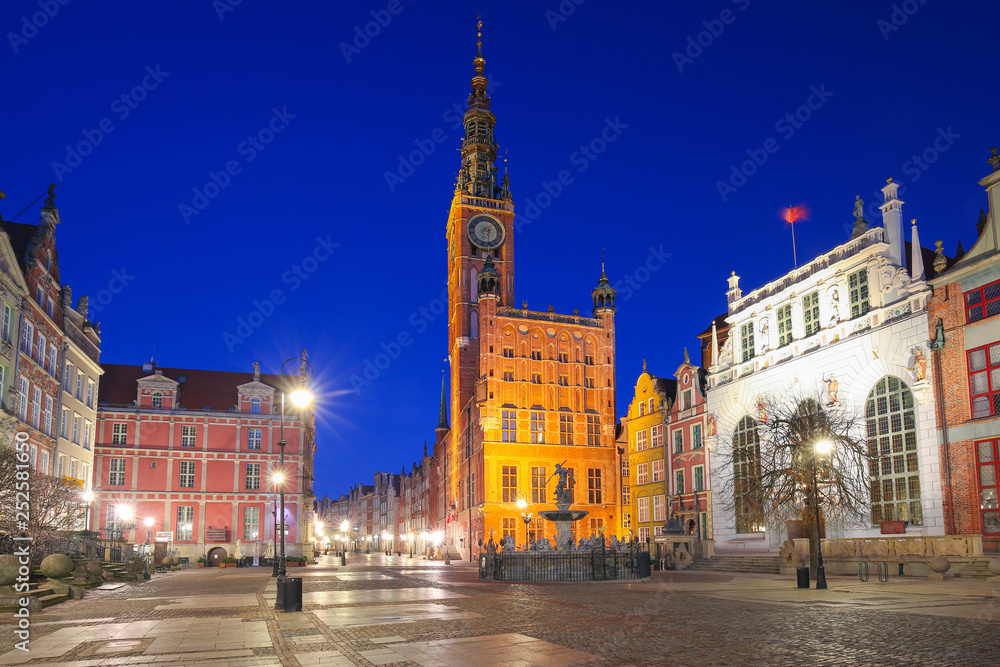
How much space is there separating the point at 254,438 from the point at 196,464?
17.1ft

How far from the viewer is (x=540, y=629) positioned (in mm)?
14969

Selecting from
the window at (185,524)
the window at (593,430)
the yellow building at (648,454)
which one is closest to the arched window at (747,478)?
the yellow building at (648,454)

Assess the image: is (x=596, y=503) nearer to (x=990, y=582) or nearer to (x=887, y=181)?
(x=887, y=181)

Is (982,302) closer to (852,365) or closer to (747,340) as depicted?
(852,365)

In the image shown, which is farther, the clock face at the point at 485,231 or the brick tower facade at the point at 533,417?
the clock face at the point at 485,231

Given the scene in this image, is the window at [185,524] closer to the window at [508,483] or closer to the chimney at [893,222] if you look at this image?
the window at [508,483]

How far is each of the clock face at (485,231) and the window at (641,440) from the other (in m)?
31.3

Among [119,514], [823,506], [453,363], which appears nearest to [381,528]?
[453,363]

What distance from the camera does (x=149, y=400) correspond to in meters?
68.9

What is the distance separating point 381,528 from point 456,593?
146 metres

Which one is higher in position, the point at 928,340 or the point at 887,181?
the point at 887,181

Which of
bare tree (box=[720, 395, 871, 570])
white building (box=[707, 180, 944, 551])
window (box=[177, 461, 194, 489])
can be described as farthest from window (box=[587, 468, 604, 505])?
window (box=[177, 461, 194, 489])

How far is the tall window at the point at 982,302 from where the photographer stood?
105ft

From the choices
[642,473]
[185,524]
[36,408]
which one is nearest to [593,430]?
[642,473]
